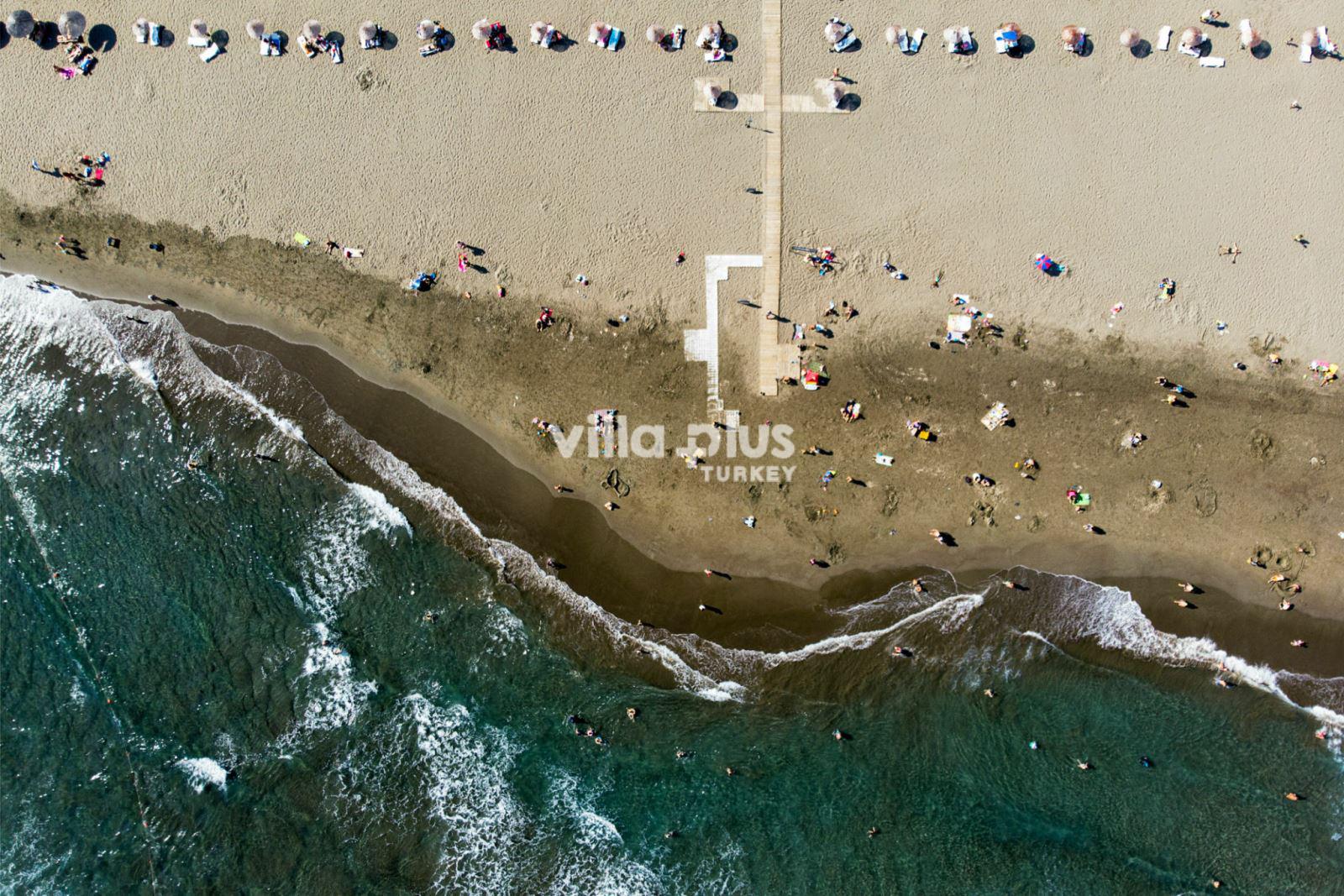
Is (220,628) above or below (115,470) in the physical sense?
below

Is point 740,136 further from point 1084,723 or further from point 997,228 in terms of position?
point 1084,723

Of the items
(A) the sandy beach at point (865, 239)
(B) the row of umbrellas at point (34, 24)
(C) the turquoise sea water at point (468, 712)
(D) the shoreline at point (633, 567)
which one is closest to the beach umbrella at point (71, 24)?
(B) the row of umbrellas at point (34, 24)

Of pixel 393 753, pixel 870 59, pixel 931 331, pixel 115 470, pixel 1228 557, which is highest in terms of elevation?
pixel 870 59

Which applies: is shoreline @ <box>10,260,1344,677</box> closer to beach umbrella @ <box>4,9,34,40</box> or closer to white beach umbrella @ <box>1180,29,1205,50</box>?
beach umbrella @ <box>4,9,34,40</box>

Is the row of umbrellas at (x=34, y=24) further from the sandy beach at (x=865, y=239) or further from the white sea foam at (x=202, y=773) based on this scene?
the white sea foam at (x=202, y=773)

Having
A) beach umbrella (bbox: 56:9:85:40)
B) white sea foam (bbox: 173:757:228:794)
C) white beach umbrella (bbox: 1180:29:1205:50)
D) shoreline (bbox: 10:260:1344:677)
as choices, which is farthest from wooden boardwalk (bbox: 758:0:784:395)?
beach umbrella (bbox: 56:9:85:40)

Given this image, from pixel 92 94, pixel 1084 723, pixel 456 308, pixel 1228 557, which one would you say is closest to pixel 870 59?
pixel 456 308
